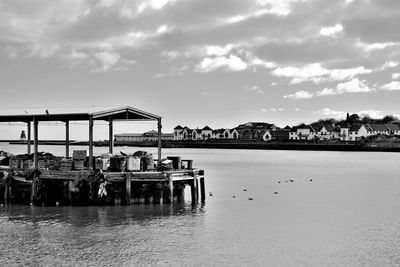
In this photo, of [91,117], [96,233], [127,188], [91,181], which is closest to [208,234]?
[96,233]

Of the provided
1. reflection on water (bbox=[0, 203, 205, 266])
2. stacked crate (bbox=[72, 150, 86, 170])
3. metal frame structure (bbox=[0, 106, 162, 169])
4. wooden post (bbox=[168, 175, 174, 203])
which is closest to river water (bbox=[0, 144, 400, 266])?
reflection on water (bbox=[0, 203, 205, 266])

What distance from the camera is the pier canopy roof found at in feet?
94.4

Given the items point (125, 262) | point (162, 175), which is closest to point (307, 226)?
point (162, 175)

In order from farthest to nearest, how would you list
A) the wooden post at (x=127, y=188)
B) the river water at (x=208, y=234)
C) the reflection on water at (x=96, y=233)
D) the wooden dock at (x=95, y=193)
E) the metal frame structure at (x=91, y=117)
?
the metal frame structure at (x=91, y=117)
the wooden dock at (x=95, y=193)
the wooden post at (x=127, y=188)
the river water at (x=208, y=234)
the reflection on water at (x=96, y=233)

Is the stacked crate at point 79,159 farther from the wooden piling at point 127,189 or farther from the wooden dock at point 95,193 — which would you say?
the wooden piling at point 127,189

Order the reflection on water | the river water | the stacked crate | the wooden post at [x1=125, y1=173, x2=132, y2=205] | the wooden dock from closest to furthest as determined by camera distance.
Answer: the reflection on water < the river water < the wooden post at [x1=125, y1=173, x2=132, y2=205] < the wooden dock < the stacked crate

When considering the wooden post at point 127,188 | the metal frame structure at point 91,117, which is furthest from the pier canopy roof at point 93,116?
the wooden post at point 127,188

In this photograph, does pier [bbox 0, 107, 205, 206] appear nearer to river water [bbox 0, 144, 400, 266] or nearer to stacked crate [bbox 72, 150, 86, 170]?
stacked crate [bbox 72, 150, 86, 170]

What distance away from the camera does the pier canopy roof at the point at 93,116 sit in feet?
94.4

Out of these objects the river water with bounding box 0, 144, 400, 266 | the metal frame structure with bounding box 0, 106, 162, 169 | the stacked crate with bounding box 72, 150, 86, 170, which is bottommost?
the river water with bounding box 0, 144, 400, 266

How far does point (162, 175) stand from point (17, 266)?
468 inches

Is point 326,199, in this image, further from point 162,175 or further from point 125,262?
point 125,262

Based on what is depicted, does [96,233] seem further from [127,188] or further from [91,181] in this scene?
[127,188]

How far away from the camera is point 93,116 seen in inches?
1126
